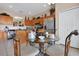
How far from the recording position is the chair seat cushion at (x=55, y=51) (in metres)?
1.38

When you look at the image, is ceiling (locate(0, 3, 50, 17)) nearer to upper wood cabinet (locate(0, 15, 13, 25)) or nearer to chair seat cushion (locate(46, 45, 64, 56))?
upper wood cabinet (locate(0, 15, 13, 25))

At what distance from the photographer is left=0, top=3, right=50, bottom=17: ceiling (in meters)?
1.31

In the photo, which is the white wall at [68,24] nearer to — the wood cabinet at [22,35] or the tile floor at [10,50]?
the tile floor at [10,50]

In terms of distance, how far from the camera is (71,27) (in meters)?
1.34

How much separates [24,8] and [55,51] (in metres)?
0.67

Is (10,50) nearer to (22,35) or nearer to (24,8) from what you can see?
(22,35)

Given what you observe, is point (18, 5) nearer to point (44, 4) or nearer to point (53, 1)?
point (44, 4)

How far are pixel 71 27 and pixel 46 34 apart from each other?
32 centimetres

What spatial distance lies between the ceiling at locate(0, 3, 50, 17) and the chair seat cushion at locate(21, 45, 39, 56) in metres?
0.42

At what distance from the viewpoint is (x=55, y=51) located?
138 centimetres

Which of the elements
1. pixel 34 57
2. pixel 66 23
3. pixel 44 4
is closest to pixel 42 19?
pixel 44 4

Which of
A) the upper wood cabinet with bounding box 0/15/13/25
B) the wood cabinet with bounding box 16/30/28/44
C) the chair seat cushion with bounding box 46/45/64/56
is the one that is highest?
the upper wood cabinet with bounding box 0/15/13/25

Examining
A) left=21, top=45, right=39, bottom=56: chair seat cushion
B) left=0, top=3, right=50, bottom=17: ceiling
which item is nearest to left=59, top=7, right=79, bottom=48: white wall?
left=0, top=3, right=50, bottom=17: ceiling

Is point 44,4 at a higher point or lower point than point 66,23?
higher
